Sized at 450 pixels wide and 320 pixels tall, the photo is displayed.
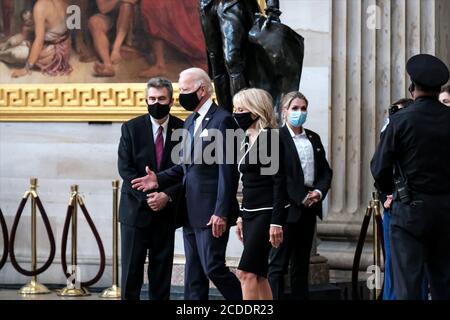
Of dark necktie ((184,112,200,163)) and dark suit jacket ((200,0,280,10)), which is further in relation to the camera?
dark suit jacket ((200,0,280,10))

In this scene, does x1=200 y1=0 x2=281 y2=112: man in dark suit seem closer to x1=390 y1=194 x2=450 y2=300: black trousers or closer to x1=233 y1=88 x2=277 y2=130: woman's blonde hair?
x1=233 y1=88 x2=277 y2=130: woman's blonde hair

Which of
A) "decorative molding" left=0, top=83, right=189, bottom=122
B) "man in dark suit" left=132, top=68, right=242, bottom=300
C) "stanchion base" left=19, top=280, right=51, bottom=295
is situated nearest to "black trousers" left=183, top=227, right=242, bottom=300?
"man in dark suit" left=132, top=68, right=242, bottom=300

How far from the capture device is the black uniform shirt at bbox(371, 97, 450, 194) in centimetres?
811

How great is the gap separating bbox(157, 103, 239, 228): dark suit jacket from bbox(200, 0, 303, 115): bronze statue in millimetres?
2057

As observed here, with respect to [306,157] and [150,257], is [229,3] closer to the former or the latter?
[306,157]

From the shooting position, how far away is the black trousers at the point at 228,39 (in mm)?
11812

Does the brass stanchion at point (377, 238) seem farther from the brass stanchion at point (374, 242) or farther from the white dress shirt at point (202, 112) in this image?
the white dress shirt at point (202, 112)

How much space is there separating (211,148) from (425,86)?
200 centimetres

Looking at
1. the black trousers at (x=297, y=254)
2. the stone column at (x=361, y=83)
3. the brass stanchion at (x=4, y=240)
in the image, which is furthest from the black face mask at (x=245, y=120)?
the brass stanchion at (x=4, y=240)

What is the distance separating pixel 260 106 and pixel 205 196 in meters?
0.80

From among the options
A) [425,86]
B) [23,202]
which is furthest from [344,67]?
[425,86]

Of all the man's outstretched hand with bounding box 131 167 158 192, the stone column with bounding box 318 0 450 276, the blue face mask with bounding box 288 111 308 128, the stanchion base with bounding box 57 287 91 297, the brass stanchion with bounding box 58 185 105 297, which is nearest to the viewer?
the man's outstretched hand with bounding box 131 167 158 192

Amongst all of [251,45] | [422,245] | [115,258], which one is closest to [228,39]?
[251,45]

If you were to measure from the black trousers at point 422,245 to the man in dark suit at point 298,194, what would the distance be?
292cm
